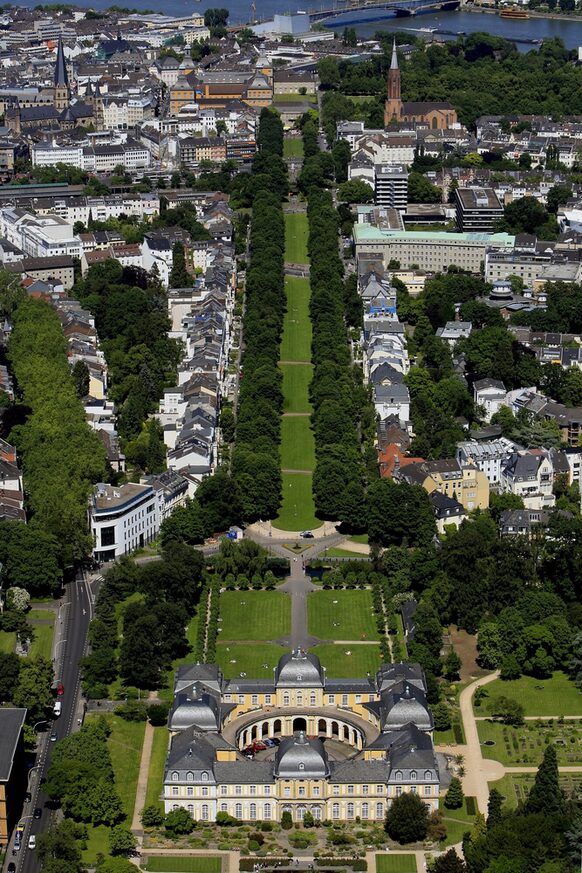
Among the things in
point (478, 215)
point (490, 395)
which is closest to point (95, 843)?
point (490, 395)

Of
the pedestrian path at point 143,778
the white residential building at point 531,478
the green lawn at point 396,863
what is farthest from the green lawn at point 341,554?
the green lawn at point 396,863

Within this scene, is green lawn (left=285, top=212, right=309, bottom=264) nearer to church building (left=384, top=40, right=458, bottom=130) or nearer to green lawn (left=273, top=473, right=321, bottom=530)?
church building (left=384, top=40, right=458, bottom=130)

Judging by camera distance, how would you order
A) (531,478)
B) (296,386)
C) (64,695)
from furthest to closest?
(296,386)
(531,478)
(64,695)

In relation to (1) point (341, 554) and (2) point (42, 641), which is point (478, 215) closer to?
(1) point (341, 554)

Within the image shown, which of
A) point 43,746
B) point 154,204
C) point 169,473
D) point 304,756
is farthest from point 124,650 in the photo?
point 154,204

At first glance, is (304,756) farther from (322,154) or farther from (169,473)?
(322,154)

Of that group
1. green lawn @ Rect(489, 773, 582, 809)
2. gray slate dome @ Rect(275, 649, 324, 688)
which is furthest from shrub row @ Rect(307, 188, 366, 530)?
green lawn @ Rect(489, 773, 582, 809)

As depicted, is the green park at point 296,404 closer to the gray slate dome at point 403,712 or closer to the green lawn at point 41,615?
the green lawn at point 41,615
